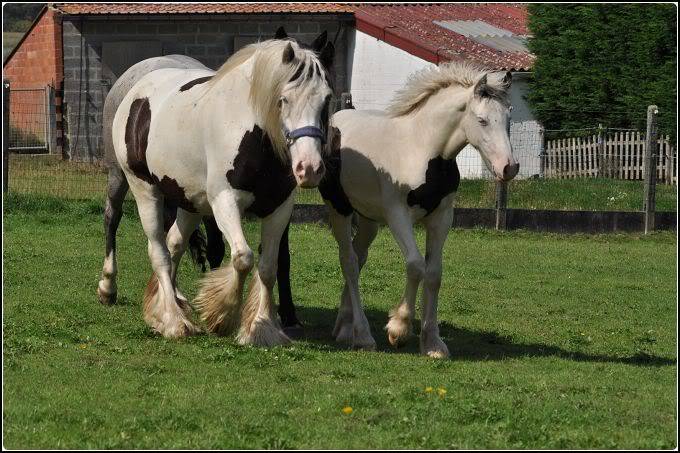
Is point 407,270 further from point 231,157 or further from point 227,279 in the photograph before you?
point 231,157

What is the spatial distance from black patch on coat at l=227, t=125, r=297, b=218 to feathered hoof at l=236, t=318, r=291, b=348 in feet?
3.04

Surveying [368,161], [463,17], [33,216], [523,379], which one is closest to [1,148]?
[33,216]

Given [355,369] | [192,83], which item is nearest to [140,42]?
[192,83]

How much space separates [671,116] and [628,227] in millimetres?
6092

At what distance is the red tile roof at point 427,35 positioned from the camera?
82.9ft

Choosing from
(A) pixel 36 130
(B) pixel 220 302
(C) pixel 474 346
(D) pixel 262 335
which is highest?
(A) pixel 36 130

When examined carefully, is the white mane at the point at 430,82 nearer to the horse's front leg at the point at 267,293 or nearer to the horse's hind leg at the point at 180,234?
the horse's front leg at the point at 267,293

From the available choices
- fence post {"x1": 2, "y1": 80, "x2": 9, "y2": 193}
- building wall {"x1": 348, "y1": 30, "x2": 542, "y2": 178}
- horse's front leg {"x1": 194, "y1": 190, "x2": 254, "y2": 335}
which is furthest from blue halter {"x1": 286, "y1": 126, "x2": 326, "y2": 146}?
building wall {"x1": 348, "y1": 30, "x2": 542, "y2": 178}

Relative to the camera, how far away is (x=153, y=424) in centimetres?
582

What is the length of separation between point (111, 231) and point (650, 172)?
9.29 metres

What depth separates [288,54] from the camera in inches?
306

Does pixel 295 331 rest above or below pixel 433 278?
below

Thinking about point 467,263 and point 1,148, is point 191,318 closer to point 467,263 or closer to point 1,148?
point 467,263

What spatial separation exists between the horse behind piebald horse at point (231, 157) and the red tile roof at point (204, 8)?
1728 cm
